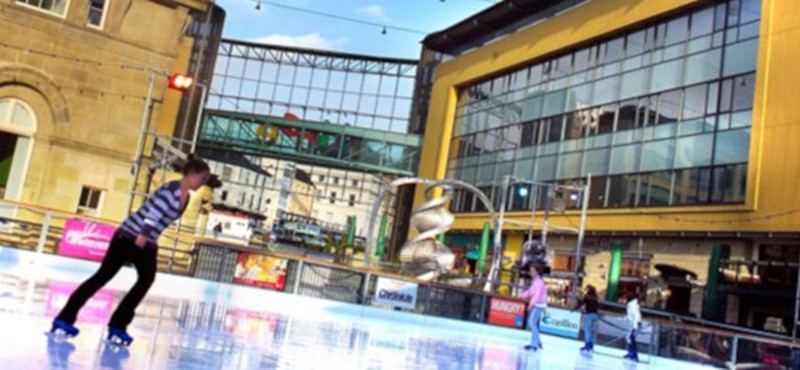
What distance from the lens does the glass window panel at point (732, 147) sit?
24469 mm

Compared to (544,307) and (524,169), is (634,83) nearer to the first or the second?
(524,169)

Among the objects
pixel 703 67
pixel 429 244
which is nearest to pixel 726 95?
pixel 703 67

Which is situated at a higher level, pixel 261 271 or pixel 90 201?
pixel 90 201

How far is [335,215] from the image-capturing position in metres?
84.9

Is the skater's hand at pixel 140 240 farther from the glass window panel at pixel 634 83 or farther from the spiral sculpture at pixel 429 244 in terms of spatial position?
the glass window panel at pixel 634 83

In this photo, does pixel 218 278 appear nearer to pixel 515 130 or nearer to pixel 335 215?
pixel 515 130

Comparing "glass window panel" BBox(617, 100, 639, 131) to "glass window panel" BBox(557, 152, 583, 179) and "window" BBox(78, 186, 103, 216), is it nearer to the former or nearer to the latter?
"glass window panel" BBox(557, 152, 583, 179)

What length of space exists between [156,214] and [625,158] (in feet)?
88.5

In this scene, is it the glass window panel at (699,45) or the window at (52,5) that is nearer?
the window at (52,5)

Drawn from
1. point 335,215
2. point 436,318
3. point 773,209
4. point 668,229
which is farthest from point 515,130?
point 335,215

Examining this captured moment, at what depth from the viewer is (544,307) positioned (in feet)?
44.3

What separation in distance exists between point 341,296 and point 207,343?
37.1 ft

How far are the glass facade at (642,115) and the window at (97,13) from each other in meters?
20.5

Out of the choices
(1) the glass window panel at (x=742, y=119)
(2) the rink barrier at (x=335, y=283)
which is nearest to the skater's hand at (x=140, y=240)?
(2) the rink barrier at (x=335, y=283)
